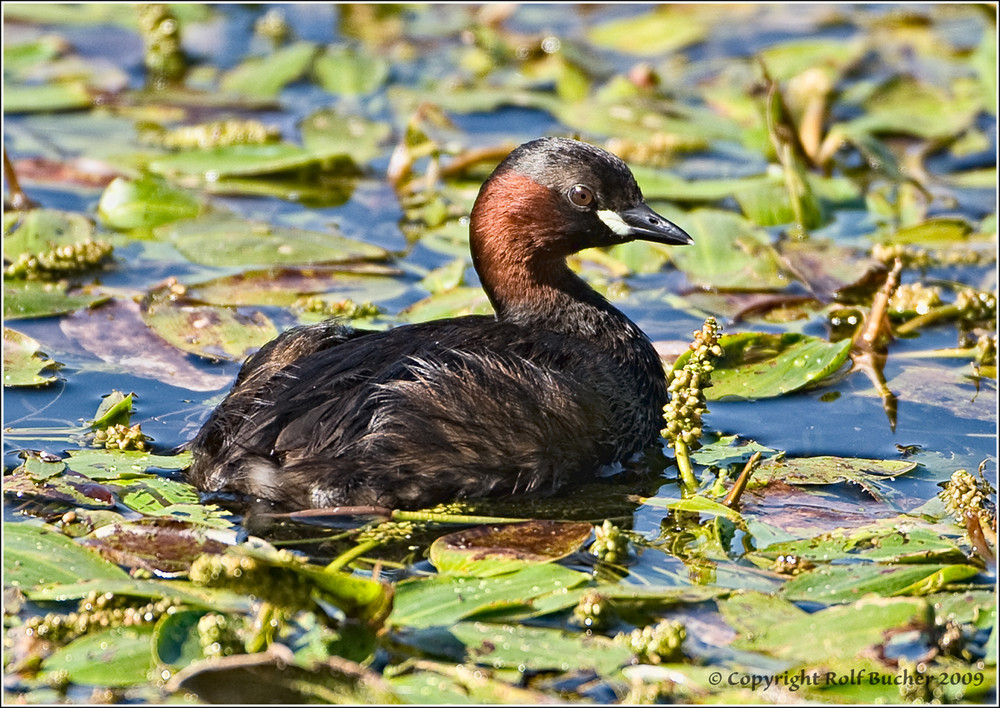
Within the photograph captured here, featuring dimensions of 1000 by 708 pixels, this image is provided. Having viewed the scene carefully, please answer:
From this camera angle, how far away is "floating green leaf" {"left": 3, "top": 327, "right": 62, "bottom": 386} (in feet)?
20.0

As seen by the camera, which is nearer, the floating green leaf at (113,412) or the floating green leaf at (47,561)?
the floating green leaf at (47,561)

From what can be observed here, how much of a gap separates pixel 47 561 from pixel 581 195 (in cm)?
273

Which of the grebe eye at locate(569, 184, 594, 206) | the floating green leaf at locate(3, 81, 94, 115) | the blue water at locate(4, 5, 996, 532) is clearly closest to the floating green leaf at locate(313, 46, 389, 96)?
the blue water at locate(4, 5, 996, 532)

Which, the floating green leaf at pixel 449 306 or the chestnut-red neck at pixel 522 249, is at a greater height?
the chestnut-red neck at pixel 522 249

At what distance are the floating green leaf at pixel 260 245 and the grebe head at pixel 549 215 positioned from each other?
5.26 ft

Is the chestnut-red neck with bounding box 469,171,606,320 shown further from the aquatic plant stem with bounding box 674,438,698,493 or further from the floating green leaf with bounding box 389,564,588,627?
the floating green leaf with bounding box 389,564,588,627

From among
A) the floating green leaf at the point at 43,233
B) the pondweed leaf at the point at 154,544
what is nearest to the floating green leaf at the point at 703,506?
the pondweed leaf at the point at 154,544

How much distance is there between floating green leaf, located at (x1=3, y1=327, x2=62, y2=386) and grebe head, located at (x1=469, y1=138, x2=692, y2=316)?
204 centimetres

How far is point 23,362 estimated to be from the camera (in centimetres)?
620

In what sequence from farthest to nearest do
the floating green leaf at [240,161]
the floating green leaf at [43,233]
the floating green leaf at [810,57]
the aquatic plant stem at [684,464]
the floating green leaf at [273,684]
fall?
the floating green leaf at [810,57], the floating green leaf at [240,161], the floating green leaf at [43,233], the aquatic plant stem at [684,464], the floating green leaf at [273,684]

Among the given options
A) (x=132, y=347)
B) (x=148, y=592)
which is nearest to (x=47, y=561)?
(x=148, y=592)

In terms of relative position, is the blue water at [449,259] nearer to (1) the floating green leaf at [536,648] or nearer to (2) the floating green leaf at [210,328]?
(2) the floating green leaf at [210,328]

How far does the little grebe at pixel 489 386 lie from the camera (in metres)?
5.10

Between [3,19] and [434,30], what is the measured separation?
11.3 ft
